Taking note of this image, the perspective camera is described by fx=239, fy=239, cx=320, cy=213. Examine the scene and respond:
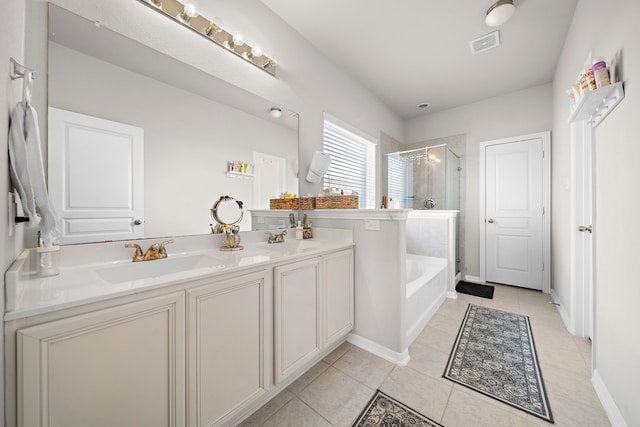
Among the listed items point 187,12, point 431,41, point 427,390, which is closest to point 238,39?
point 187,12

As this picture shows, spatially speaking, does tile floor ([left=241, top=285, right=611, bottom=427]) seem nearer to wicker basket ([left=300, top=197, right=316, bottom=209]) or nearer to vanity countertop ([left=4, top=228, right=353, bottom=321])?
vanity countertop ([left=4, top=228, right=353, bottom=321])

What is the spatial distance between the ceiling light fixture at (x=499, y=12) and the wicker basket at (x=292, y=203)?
2091 mm

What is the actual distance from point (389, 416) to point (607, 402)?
1.15 metres

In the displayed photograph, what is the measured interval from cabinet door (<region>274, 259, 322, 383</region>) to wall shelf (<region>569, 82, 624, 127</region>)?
176cm

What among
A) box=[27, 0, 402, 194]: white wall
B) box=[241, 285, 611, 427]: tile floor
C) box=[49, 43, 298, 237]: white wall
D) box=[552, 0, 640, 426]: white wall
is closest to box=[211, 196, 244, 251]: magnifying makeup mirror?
box=[49, 43, 298, 237]: white wall

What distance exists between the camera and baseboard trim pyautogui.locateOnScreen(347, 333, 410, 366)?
1700mm

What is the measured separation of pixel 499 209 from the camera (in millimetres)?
3457

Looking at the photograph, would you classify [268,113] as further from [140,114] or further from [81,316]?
[81,316]

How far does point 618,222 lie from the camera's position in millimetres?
1153

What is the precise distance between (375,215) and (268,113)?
46.2 inches

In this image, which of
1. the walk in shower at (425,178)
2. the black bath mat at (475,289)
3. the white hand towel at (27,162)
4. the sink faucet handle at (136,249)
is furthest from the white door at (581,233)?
the white hand towel at (27,162)

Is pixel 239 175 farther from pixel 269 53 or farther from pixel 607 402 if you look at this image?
pixel 607 402

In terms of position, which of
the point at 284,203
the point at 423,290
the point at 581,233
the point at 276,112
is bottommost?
the point at 423,290

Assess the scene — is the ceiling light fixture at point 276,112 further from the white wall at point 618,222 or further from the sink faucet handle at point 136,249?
the white wall at point 618,222
